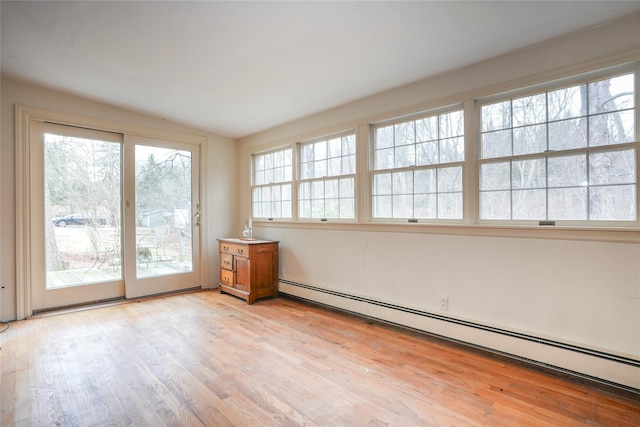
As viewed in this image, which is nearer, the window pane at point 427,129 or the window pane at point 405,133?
the window pane at point 427,129

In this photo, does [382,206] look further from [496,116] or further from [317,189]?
[496,116]

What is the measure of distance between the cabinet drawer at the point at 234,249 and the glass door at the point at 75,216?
4.30 feet

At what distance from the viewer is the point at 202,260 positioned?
4.85 metres

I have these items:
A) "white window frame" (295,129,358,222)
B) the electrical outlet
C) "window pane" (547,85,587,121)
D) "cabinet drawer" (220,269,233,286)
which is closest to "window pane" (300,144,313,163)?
"white window frame" (295,129,358,222)

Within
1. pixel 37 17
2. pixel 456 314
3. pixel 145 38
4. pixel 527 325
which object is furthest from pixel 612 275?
pixel 37 17

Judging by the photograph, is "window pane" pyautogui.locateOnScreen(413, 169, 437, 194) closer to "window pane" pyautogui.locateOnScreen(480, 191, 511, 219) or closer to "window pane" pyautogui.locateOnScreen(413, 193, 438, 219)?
"window pane" pyautogui.locateOnScreen(413, 193, 438, 219)

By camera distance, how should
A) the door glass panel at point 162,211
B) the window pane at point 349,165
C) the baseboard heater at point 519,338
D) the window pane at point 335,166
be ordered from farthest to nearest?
the door glass panel at point 162,211
the window pane at point 335,166
the window pane at point 349,165
the baseboard heater at point 519,338

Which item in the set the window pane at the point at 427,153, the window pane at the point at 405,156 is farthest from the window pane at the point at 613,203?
the window pane at the point at 405,156

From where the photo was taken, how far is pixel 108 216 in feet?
13.2

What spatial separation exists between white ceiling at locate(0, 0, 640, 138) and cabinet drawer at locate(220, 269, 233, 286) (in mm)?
2366

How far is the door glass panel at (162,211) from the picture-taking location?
4270 mm

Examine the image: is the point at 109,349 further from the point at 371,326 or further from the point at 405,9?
the point at 405,9

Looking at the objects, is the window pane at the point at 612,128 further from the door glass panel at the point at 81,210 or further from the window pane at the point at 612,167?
the door glass panel at the point at 81,210

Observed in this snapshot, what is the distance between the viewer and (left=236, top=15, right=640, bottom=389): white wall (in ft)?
6.84
